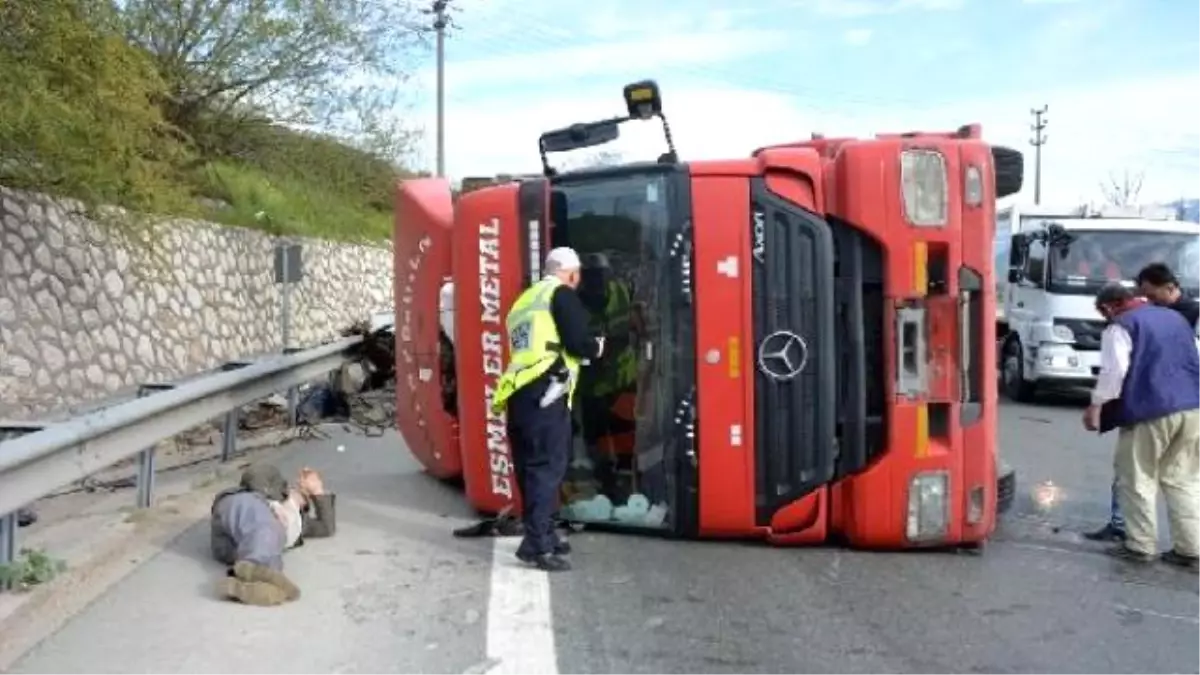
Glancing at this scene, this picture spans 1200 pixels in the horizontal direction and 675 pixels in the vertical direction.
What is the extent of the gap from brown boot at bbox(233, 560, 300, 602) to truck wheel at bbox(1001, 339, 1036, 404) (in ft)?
42.8

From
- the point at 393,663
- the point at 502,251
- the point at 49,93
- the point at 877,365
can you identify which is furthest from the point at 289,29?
the point at 393,663

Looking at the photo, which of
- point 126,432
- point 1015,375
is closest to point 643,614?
point 126,432

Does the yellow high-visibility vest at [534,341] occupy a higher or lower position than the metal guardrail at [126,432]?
higher

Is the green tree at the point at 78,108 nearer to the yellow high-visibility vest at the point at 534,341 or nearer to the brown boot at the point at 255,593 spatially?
the yellow high-visibility vest at the point at 534,341

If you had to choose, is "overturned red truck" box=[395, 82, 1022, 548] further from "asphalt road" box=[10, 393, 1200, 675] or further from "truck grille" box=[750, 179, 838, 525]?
"asphalt road" box=[10, 393, 1200, 675]

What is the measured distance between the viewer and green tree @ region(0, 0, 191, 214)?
9.52 meters

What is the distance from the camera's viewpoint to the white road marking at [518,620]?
5043mm

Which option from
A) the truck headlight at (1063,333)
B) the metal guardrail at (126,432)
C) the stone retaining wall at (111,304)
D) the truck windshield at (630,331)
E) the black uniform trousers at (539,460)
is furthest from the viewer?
the truck headlight at (1063,333)

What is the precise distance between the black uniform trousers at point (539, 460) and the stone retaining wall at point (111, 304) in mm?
4847

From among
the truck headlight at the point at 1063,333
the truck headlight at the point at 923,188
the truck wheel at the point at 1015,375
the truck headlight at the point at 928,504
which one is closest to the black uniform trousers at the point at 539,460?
the truck headlight at the point at 928,504

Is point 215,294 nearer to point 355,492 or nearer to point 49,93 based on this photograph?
point 49,93

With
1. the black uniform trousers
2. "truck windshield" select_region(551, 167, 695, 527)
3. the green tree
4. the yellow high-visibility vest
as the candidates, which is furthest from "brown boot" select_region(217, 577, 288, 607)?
the green tree

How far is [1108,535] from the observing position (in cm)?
785

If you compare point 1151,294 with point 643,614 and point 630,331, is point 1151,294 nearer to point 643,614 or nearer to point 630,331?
point 630,331
